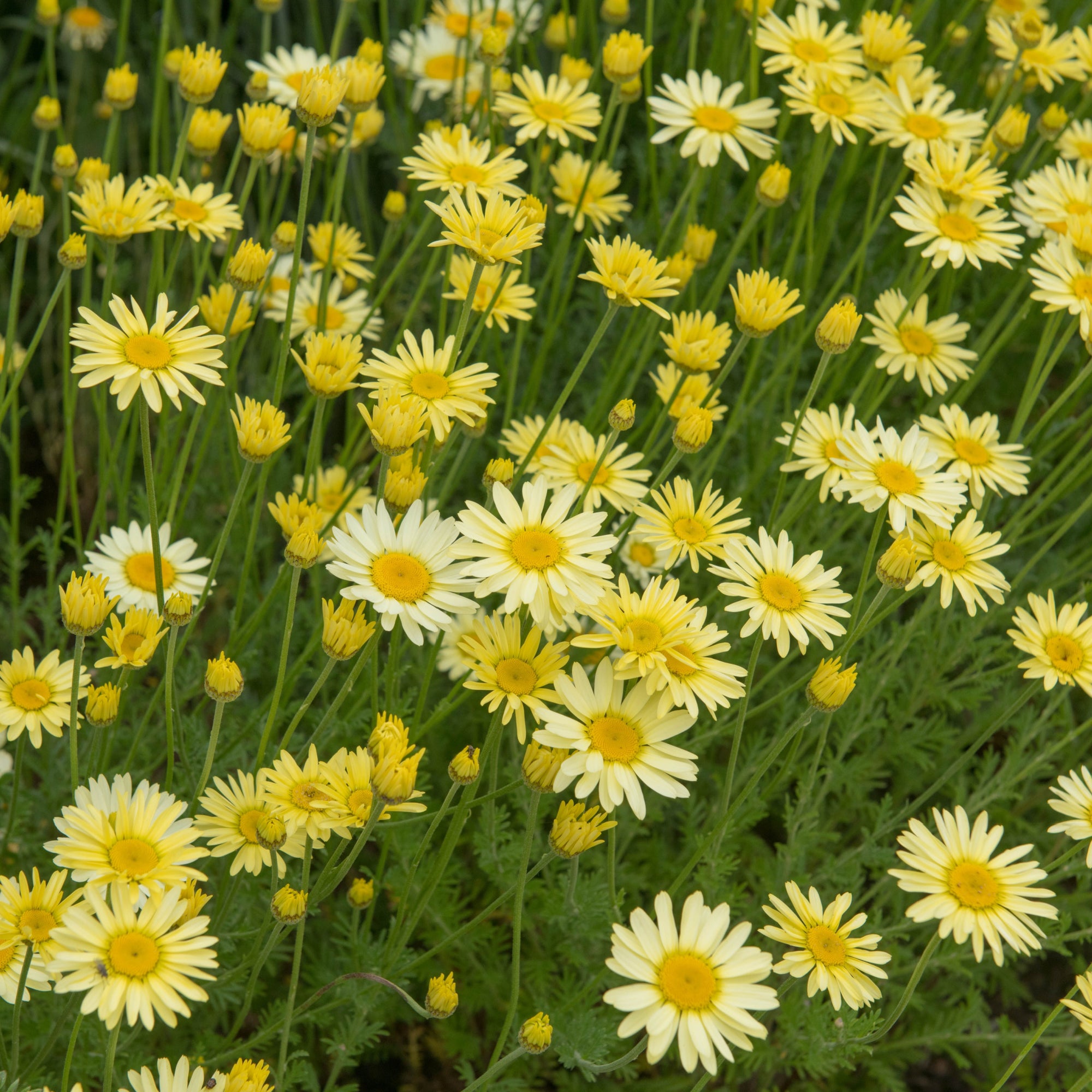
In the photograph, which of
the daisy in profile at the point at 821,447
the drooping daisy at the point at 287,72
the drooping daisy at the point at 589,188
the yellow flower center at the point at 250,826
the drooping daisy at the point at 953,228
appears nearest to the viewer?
the yellow flower center at the point at 250,826

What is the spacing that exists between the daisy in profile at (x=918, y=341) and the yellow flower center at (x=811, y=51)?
2.15ft

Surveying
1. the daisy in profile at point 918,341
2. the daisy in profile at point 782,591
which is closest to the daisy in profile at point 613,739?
the daisy in profile at point 782,591

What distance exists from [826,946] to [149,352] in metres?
1.50

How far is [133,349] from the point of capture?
2.13m

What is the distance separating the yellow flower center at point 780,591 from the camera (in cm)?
217

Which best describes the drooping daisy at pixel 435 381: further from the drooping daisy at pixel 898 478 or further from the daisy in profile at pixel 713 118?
the daisy in profile at pixel 713 118

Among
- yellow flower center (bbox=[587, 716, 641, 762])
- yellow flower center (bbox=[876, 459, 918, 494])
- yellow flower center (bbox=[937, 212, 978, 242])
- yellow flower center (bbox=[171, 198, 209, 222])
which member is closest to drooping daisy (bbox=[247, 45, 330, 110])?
yellow flower center (bbox=[171, 198, 209, 222])

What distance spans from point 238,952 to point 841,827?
1.69 metres

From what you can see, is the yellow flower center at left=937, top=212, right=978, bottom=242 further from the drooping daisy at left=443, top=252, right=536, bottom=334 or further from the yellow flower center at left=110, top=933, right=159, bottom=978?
the yellow flower center at left=110, top=933, right=159, bottom=978

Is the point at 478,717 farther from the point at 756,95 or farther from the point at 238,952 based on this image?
the point at 756,95

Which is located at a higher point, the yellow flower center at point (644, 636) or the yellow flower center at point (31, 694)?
the yellow flower center at point (31, 694)

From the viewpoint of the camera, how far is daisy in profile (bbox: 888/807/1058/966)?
Result: 1.93m

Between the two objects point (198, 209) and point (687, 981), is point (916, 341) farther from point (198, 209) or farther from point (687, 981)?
point (687, 981)

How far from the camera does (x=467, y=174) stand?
8.81ft
